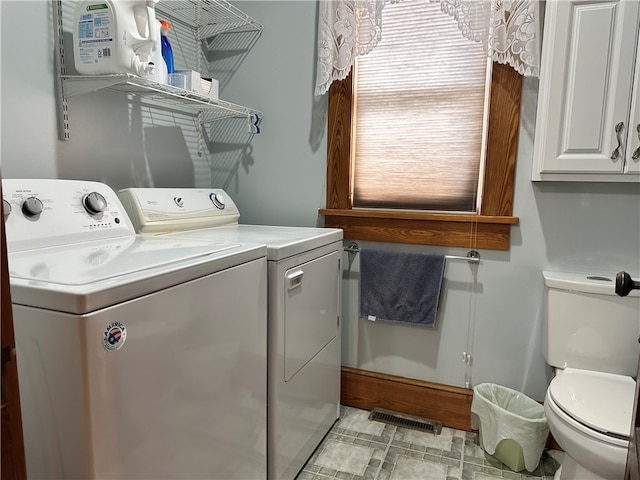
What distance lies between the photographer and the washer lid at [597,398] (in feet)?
4.38

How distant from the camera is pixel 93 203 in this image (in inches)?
56.4

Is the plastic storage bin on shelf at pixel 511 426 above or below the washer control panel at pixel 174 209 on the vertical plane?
below

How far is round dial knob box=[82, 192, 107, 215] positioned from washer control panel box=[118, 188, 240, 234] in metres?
0.19

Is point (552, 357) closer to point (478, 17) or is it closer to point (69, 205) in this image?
point (478, 17)

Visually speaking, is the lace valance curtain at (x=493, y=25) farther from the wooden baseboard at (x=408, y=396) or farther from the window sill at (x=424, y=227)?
the wooden baseboard at (x=408, y=396)

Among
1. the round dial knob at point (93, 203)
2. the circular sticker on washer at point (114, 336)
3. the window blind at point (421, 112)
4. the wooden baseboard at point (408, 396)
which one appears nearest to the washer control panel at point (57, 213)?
the round dial knob at point (93, 203)

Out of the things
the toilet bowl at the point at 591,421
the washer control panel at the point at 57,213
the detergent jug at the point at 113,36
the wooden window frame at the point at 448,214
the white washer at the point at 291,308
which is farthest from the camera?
the wooden window frame at the point at 448,214

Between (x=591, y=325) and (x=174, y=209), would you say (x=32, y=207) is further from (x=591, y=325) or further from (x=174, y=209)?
(x=591, y=325)

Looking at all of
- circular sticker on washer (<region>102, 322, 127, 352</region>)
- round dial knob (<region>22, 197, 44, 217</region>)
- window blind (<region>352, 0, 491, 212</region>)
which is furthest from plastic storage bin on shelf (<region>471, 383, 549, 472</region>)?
round dial knob (<region>22, 197, 44, 217</region>)

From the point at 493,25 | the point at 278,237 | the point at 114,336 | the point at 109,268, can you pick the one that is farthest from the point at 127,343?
the point at 493,25

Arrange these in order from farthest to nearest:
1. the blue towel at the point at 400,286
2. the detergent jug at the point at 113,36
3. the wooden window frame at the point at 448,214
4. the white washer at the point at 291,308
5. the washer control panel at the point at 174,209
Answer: the blue towel at the point at 400,286, the wooden window frame at the point at 448,214, the washer control panel at the point at 174,209, the white washer at the point at 291,308, the detergent jug at the point at 113,36

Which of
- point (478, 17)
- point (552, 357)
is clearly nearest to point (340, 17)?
point (478, 17)

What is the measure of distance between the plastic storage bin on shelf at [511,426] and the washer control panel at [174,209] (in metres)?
1.44

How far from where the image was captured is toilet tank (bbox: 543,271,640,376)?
1.66m
